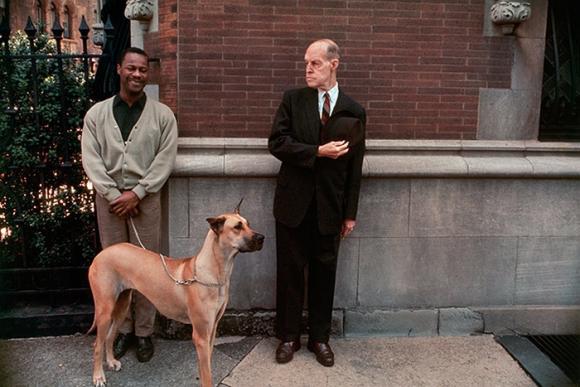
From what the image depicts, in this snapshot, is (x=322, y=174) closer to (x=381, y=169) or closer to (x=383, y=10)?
(x=381, y=169)

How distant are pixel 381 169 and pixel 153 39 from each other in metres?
2.48

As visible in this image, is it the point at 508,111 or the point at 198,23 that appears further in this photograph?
the point at 508,111

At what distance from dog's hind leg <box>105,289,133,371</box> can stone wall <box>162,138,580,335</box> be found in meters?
0.81

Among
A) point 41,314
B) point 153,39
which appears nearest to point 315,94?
point 153,39

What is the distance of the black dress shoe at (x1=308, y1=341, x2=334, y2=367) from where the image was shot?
4996 millimetres

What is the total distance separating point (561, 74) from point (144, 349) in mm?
4826

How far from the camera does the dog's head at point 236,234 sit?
3963 mm

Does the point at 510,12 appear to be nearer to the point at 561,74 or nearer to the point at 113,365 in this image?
the point at 561,74

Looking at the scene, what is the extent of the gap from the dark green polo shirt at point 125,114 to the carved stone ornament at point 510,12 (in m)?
3.33

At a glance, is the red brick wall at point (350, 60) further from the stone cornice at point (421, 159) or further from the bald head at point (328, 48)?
the bald head at point (328, 48)

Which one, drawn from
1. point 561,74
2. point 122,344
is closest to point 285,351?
point 122,344

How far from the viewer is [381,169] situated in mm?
5410

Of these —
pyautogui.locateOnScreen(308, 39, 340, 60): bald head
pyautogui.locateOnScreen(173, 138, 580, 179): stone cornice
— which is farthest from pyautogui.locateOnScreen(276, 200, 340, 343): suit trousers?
pyautogui.locateOnScreen(308, 39, 340, 60): bald head

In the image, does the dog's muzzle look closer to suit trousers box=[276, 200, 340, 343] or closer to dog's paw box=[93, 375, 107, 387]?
suit trousers box=[276, 200, 340, 343]
